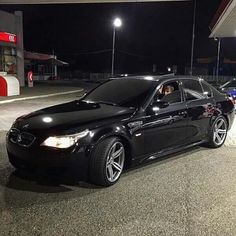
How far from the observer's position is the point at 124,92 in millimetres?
6578

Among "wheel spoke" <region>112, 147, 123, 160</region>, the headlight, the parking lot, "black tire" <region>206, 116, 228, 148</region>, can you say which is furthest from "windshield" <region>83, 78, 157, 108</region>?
"black tire" <region>206, 116, 228, 148</region>

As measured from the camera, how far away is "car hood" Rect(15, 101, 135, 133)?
17.1 feet

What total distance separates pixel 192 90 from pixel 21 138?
11.4 feet

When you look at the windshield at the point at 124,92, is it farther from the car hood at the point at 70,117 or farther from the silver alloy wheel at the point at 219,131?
the silver alloy wheel at the point at 219,131

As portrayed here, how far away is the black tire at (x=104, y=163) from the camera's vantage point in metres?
5.16

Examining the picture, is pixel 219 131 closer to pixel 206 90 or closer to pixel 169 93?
pixel 206 90

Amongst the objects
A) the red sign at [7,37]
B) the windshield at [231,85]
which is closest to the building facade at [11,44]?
the red sign at [7,37]

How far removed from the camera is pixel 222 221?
14.2ft

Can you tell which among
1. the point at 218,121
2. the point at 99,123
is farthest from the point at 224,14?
the point at 99,123

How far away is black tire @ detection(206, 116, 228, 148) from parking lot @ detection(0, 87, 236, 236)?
123cm

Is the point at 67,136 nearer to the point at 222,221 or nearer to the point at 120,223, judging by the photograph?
the point at 120,223

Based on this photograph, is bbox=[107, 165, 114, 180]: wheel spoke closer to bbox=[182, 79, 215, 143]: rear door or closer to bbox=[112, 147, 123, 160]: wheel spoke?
bbox=[112, 147, 123, 160]: wheel spoke

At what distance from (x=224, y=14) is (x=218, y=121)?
14153 mm

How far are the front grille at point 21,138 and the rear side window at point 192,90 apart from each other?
3.09 meters
